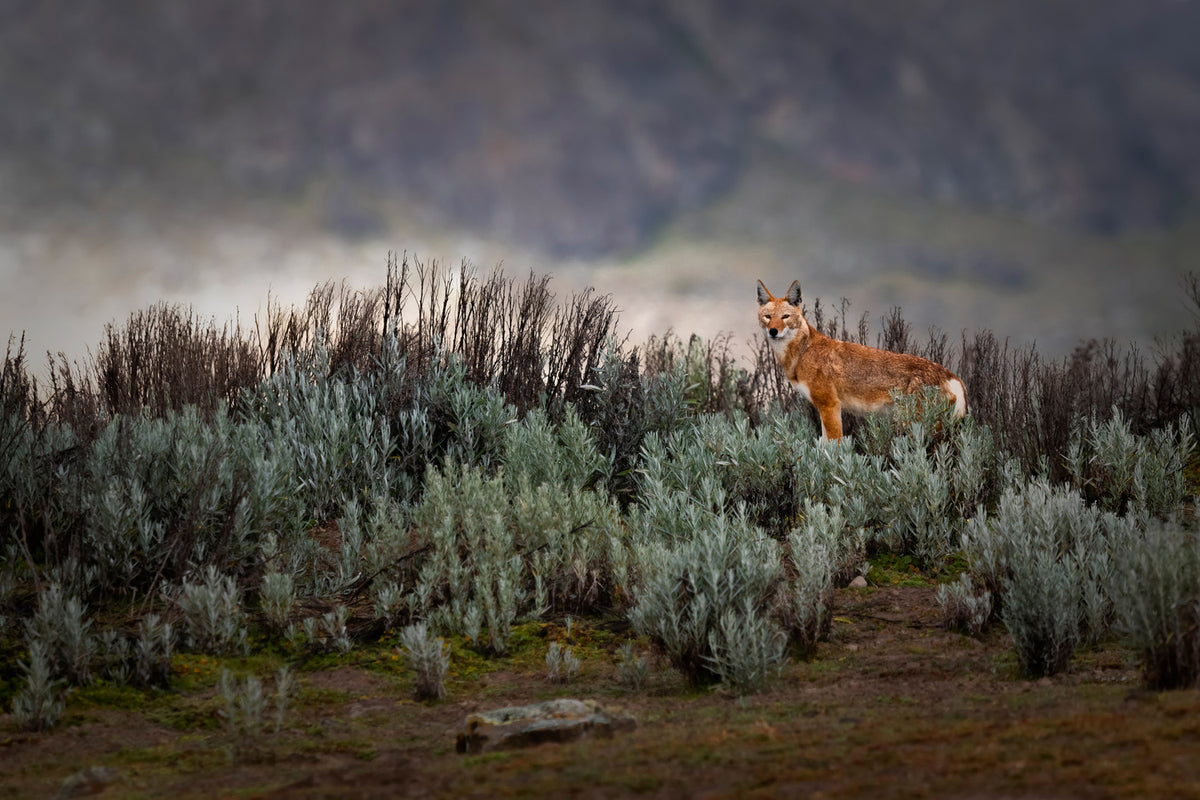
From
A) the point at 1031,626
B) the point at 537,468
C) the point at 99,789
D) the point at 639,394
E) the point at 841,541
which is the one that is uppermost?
the point at 639,394

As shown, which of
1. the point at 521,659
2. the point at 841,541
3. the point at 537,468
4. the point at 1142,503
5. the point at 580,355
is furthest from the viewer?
the point at 580,355

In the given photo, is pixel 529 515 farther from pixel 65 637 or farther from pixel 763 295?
pixel 763 295

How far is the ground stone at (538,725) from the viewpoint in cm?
370

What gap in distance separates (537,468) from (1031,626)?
467cm

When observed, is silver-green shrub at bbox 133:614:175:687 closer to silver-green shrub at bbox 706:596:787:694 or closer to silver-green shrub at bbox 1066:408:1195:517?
silver-green shrub at bbox 706:596:787:694

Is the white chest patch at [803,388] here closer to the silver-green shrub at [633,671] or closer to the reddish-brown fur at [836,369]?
the reddish-brown fur at [836,369]

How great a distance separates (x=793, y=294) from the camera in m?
10.9

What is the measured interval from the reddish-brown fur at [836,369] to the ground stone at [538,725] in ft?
22.9

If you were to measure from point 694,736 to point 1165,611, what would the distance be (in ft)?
6.74

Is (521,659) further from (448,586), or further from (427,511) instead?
(427,511)

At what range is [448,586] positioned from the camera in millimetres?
6402

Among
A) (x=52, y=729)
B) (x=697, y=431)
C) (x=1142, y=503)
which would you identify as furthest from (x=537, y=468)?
(x=1142, y=503)

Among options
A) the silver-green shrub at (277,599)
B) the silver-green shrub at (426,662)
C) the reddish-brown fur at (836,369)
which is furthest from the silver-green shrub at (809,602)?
the reddish-brown fur at (836,369)

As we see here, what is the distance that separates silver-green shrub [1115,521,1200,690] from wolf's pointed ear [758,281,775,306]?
7074 millimetres
